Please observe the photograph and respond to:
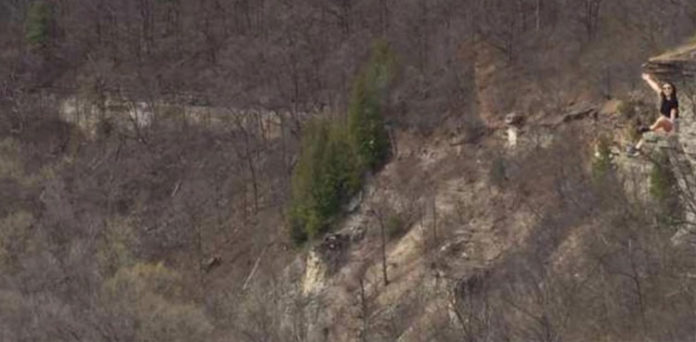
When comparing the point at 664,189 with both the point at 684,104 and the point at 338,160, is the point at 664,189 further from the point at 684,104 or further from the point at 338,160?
the point at 338,160

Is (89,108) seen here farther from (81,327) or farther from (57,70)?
(81,327)

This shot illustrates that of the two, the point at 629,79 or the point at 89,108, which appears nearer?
the point at 629,79

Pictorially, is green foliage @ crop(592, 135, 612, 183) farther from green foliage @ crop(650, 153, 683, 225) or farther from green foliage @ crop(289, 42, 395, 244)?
green foliage @ crop(289, 42, 395, 244)

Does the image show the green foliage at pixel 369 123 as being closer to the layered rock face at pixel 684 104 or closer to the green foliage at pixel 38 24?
the layered rock face at pixel 684 104

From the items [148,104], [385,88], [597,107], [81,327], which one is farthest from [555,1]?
[81,327]

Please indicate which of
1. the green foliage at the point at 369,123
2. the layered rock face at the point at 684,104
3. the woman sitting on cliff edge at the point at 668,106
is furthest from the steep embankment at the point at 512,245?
the green foliage at the point at 369,123

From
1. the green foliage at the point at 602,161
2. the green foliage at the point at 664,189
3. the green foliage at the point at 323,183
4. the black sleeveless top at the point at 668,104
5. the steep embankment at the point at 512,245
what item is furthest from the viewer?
the green foliage at the point at 323,183
